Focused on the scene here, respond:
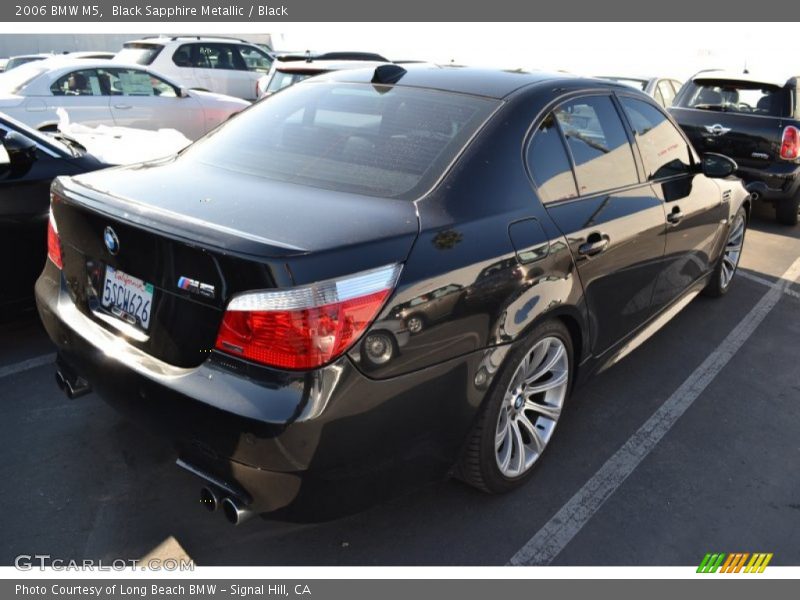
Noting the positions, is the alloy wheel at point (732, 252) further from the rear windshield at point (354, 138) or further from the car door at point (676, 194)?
the rear windshield at point (354, 138)

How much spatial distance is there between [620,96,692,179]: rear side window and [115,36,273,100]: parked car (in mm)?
9187

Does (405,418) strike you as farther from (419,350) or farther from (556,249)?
(556,249)

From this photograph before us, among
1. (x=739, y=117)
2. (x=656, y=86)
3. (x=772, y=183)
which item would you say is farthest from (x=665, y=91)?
(x=772, y=183)

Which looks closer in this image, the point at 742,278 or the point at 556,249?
the point at 556,249

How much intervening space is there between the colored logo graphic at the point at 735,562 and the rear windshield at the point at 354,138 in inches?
70.7

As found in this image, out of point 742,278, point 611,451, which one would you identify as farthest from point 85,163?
point 742,278

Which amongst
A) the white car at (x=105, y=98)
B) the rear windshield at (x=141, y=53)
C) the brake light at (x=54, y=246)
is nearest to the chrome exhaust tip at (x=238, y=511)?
the brake light at (x=54, y=246)

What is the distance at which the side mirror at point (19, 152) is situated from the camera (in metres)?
3.73

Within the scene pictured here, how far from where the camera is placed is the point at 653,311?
149 inches

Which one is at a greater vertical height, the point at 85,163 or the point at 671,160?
the point at 671,160

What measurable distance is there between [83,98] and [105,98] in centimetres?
26

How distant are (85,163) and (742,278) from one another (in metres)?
5.31

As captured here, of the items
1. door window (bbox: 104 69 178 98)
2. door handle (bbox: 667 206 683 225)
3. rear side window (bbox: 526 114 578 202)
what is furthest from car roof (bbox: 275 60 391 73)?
rear side window (bbox: 526 114 578 202)

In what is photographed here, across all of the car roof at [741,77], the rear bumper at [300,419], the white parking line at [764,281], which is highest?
the car roof at [741,77]
